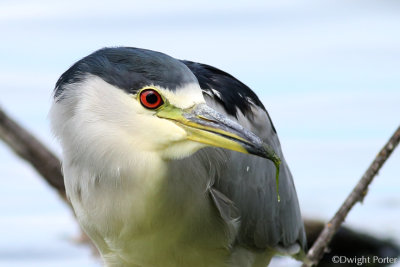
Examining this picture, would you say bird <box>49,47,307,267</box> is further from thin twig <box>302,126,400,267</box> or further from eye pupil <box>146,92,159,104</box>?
thin twig <box>302,126,400,267</box>

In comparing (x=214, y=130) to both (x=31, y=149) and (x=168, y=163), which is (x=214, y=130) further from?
(x=31, y=149)

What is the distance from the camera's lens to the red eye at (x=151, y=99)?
3.45 meters

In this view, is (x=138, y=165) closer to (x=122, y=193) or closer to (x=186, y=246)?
(x=122, y=193)

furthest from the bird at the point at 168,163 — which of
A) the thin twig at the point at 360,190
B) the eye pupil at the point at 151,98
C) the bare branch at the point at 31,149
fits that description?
the bare branch at the point at 31,149

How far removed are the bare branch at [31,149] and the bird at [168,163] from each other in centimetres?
167

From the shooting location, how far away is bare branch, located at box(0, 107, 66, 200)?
19.9 feet

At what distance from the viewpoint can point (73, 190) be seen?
4.18 meters

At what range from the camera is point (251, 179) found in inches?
184

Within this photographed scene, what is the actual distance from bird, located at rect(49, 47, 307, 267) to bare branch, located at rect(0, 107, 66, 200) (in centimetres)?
167

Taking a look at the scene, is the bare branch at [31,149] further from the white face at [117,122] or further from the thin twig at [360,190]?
the thin twig at [360,190]

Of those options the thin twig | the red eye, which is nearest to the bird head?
the red eye

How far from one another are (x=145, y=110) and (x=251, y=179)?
141 centimetres

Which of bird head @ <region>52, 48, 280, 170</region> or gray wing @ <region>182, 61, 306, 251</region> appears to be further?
gray wing @ <region>182, 61, 306, 251</region>

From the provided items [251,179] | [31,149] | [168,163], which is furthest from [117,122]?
[31,149]
